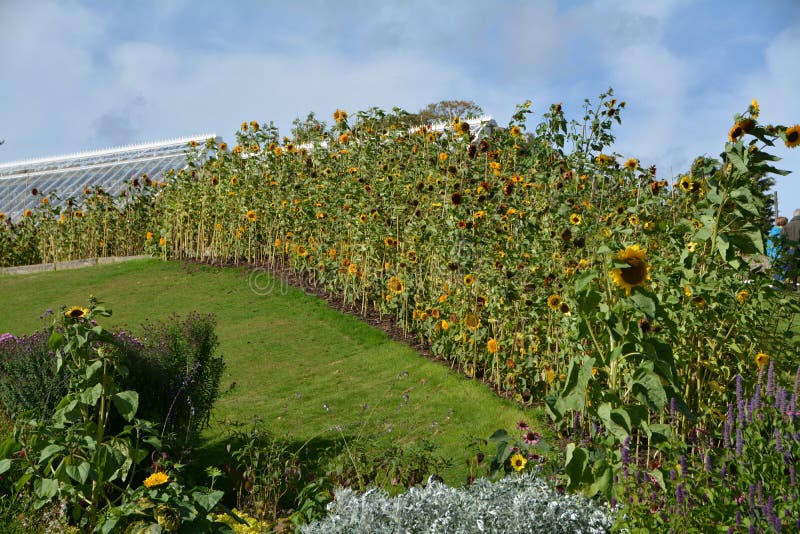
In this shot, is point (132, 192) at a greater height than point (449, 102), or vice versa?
point (449, 102)

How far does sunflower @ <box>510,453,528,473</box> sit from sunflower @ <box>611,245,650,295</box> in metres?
0.95

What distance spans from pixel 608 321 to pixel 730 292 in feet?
5.27

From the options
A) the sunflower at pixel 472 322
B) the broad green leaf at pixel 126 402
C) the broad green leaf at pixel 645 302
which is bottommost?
the broad green leaf at pixel 126 402

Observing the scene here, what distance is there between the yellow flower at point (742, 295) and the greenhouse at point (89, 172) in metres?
16.3

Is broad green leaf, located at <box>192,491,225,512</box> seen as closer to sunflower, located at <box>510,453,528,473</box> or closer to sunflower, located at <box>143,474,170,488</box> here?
sunflower, located at <box>143,474,170,488</box>

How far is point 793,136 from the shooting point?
425 cm

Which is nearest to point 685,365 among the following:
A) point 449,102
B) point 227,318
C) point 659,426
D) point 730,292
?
point 730,292

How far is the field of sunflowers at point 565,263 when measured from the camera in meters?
3.39

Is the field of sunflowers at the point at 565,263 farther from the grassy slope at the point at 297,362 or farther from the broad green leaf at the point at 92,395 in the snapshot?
the broad green leaf at the point at 92,395

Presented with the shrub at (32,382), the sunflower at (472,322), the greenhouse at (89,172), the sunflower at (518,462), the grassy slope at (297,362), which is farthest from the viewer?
the greenhouse at (89,172)

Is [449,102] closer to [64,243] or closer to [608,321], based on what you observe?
[64,243]

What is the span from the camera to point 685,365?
15.2 ft

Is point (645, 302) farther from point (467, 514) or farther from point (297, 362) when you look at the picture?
point (297, 362)

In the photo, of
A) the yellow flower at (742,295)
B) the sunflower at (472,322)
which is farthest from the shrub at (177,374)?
the yellow flower at (742,295)
